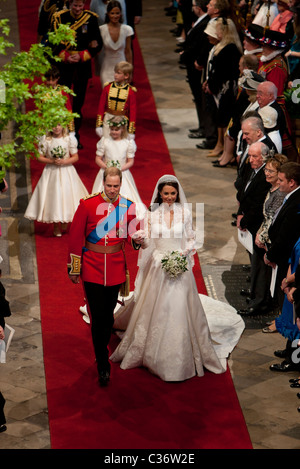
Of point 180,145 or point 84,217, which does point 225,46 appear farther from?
point 84,217

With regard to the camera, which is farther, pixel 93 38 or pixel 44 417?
pixel 93 38

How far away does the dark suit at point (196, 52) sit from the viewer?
12.4m

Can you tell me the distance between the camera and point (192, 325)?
26.2 feet

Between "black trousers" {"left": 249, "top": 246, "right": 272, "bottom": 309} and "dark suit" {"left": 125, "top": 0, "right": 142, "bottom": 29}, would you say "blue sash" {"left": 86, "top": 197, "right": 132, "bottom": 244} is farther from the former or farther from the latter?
"dark suit" {"left": 125, "top": 0, "right": 142, "bottom": 29}

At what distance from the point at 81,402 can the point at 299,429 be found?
1751mm

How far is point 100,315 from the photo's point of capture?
7750mm

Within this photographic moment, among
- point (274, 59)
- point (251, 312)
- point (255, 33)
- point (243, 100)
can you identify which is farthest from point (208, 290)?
point (255, 33)

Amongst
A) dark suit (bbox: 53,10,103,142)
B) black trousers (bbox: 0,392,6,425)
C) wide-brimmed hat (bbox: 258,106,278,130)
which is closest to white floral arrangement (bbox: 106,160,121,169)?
wide-brimmed hat (bbox: 258,106,278,130)

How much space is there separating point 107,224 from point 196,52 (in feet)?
18.1

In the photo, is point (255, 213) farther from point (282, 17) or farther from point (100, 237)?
point (282, 17)

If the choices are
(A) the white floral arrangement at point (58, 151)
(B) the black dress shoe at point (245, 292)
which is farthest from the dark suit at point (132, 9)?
(B) the black dress shoe at point (245, 292)

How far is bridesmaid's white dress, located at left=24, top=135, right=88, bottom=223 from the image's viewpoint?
10281 mm

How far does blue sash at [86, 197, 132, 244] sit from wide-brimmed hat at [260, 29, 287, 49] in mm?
3750
